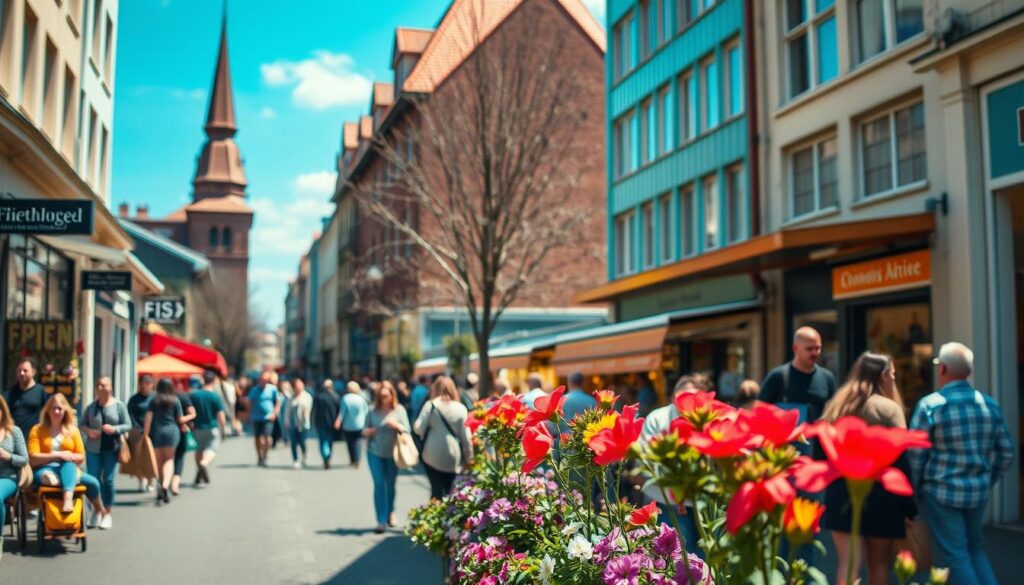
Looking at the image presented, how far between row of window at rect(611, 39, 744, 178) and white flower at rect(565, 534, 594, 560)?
1832cm

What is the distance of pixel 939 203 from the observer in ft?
45.0

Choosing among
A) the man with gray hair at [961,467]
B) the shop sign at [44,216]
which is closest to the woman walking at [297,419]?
the shop sign at [44,216]

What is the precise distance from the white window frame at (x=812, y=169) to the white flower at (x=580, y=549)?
14.5m

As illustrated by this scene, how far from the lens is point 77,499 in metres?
10.3

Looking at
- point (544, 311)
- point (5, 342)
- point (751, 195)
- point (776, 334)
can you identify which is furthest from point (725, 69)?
point (544, 311)

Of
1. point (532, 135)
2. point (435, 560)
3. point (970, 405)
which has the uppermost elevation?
point (532, 135)

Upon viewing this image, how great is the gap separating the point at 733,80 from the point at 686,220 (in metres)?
3.59

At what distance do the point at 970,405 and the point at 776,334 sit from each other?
41.9 ft

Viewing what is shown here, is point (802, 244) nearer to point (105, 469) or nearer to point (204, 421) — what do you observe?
point (105, 469)

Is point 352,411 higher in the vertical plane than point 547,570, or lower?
higher

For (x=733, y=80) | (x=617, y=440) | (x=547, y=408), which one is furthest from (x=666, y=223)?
(x=617, y=440)

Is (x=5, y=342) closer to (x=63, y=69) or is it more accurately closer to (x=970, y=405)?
(x=63, y=69)

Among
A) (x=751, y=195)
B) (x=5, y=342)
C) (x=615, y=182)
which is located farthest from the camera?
(x=615, y=182)

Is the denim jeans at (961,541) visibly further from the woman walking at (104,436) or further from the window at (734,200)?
the window at (734,200)
